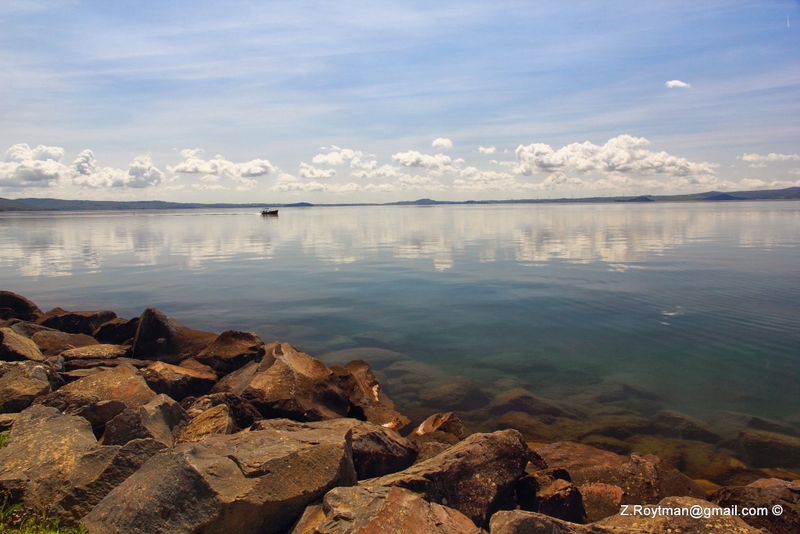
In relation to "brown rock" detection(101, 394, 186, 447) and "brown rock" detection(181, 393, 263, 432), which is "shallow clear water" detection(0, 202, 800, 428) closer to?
"brown rock" detection(181, 393, 263, 432)

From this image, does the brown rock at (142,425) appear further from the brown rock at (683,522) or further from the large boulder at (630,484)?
the large boulder at (630,484)

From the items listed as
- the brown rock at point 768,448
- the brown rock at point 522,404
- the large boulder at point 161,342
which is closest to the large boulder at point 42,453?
the large boulder at point 161,342

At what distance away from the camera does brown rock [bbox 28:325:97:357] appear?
13.6 metres

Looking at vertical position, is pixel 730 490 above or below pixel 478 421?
above

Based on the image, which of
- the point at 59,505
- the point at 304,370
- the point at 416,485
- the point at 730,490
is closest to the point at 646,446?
the point at 730,490

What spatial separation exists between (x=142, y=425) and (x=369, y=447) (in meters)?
3.36

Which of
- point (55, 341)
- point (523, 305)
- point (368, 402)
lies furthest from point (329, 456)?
point (523, 305)

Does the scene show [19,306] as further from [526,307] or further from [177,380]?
[526,307]

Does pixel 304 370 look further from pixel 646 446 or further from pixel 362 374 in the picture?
pixel 646 446

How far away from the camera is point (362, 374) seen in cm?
1270

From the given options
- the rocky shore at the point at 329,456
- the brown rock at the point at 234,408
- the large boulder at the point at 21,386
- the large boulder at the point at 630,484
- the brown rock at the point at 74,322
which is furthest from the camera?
the brown rock at the point at 74,322

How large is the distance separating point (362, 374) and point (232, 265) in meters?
26.2

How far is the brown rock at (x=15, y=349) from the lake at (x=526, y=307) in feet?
24.3

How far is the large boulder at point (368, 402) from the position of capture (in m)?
11.1
